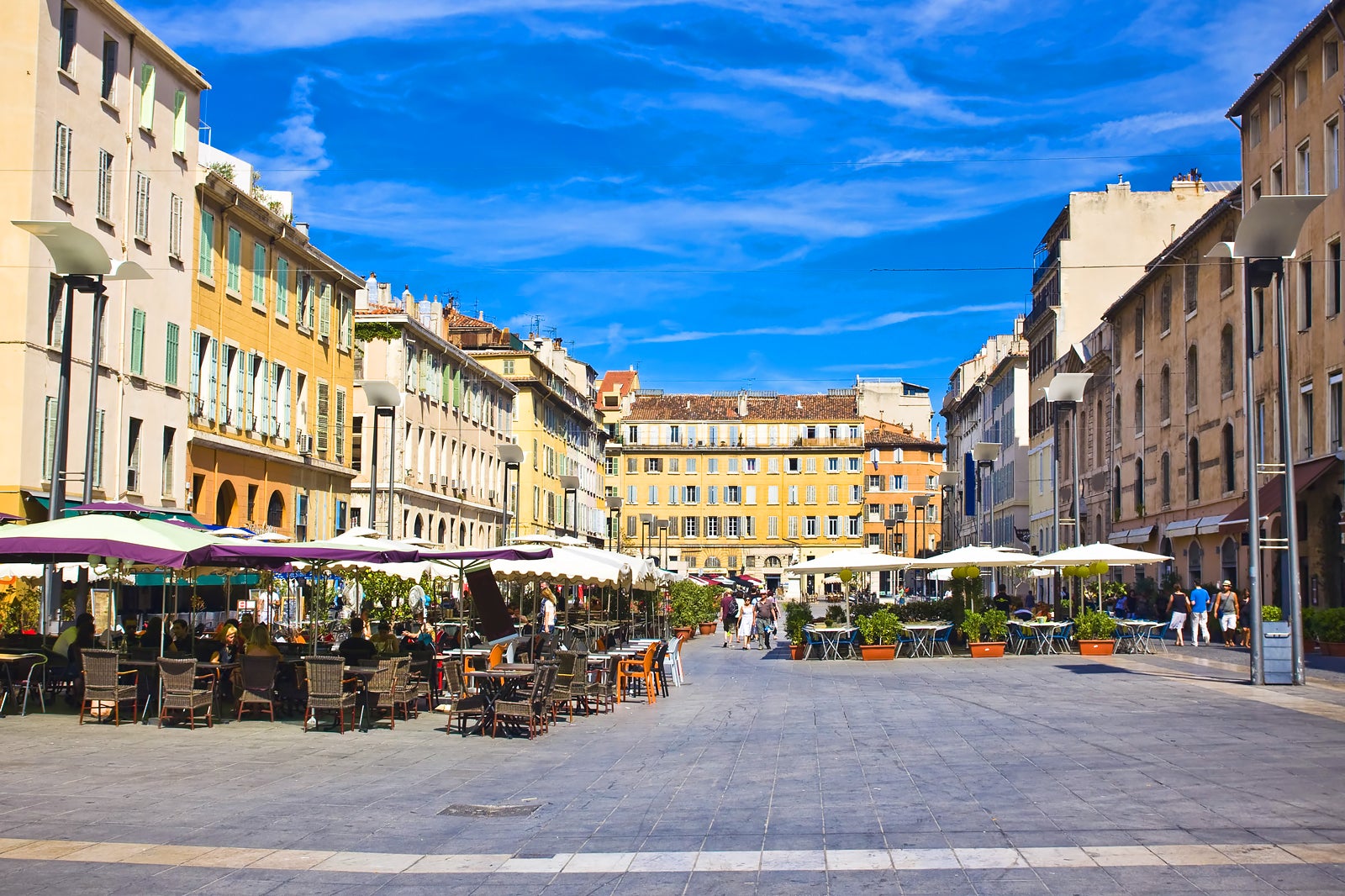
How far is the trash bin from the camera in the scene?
21.0m

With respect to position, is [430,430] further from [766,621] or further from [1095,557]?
[1095,557]

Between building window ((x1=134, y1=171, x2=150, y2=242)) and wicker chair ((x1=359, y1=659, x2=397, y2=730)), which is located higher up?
building window ((x1=134, y1=171, x2=150, y2=242))

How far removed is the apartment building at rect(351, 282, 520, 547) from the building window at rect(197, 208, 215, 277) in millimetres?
10581

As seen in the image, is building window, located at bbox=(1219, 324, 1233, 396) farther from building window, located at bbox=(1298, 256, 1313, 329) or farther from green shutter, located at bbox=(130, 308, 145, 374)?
green shutter, located at bbox=(130, 308, 145, 374)

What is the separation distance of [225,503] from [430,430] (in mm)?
20093

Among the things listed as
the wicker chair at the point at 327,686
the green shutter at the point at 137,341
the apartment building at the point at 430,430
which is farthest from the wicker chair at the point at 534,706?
the apartment building at the point at 430,430

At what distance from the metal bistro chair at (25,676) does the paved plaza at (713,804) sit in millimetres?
391

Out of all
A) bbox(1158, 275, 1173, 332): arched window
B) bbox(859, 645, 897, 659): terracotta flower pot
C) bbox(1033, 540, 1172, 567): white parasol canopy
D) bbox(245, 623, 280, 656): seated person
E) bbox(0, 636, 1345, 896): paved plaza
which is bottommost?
bbox(0, 636, 1345, 896): paved plaza

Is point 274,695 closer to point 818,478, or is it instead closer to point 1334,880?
point 1334,880

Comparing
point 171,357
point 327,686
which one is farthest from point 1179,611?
point 327,686

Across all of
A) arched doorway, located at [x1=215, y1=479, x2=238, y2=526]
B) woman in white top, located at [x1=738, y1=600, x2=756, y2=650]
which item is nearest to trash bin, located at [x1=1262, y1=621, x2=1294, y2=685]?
woman in white top, located at [x1=738, y1=600, x2=756, y2=650]

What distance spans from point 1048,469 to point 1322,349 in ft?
119

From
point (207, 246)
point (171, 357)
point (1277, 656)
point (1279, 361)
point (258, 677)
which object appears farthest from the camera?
point (207, 246)

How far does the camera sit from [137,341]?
31453 millimetres
